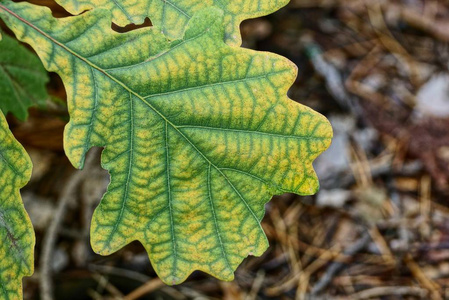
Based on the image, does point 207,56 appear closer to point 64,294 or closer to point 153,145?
point 153,145

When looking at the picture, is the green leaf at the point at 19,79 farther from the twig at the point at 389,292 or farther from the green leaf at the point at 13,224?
the twig at the point at 389,292

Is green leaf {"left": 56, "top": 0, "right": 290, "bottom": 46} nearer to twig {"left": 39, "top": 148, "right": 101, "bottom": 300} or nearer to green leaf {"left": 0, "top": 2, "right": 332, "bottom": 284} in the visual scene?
green leaf {"left": 0, "top": 2, "right": 332, "bottom": 284}

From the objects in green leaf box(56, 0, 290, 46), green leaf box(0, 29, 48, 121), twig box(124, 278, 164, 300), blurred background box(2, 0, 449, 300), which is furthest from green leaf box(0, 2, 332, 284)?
twig box(124, 278, 164, 300)

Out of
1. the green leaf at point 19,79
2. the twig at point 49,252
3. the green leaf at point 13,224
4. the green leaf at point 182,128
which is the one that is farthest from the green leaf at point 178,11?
the twig at point 49,252

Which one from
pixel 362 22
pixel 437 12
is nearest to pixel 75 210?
pixel 362 22

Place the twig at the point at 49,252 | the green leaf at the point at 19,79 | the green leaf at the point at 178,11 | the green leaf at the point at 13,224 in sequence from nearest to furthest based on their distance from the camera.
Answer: the green leaf at the point at 13,224 → the green leaf at the point at 178,11 → the green leaf at the point at 19,79 → the twig at the point at 49,252

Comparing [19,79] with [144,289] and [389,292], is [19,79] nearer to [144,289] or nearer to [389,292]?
[144,289]

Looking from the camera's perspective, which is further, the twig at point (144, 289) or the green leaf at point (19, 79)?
the twig at point (144, 289)
